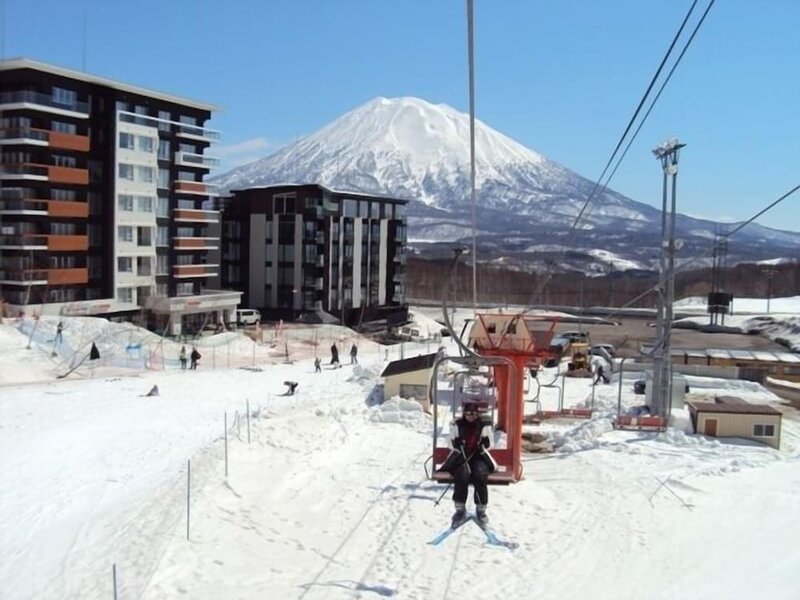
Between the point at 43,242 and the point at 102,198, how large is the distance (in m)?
4.22

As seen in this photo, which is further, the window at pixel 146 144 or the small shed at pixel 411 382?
the window at pixel 146 144

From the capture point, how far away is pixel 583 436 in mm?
18375

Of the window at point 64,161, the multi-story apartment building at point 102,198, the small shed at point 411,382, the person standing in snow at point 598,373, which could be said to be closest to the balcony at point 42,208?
the multi-story apartment building at point 102,198

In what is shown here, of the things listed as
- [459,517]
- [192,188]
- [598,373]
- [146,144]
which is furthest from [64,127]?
[459,517]

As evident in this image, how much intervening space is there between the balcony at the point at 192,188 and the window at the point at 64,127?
6.42m

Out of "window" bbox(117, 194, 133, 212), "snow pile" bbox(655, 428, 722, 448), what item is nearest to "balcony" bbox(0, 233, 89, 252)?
"window" bbox(117, 194, 133, 212)

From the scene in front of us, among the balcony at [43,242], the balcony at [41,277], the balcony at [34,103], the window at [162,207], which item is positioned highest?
the balcony at [34,103]

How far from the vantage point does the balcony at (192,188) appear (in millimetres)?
40625

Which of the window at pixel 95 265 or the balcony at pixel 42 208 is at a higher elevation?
the balcony at pixel 42 208

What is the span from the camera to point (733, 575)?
9.83 m

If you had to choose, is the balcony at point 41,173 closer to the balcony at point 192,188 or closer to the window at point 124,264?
the window at point 124,264

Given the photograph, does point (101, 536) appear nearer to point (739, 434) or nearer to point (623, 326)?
point (739, 434)

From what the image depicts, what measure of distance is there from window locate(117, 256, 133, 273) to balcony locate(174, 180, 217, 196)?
15.4 feet

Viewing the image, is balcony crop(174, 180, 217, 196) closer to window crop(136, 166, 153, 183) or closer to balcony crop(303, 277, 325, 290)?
window crop(136, 166, 153, 183)
